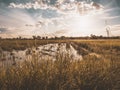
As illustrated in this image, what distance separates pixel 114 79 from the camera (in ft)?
16.4

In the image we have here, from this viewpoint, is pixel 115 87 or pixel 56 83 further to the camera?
pixel 115 87

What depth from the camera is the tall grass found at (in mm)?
4137

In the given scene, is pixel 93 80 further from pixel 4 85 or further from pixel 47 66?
pixel 4 85

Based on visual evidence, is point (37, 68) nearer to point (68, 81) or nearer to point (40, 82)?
point (40, 82)

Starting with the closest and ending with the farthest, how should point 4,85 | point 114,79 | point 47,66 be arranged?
1. point 4,85
2. point 47,66
3. point 114,79

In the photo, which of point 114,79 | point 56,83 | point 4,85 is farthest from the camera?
point 114,79

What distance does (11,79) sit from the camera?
424cm

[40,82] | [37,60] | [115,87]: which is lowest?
[115,87]

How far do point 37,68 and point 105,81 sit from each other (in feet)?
5.51

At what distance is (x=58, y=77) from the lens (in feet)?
14.6

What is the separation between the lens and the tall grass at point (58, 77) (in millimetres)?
4137

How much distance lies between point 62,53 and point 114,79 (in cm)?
147

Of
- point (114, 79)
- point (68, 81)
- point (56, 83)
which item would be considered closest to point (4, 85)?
point (56, 83)

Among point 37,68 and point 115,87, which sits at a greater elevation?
point 37,68
